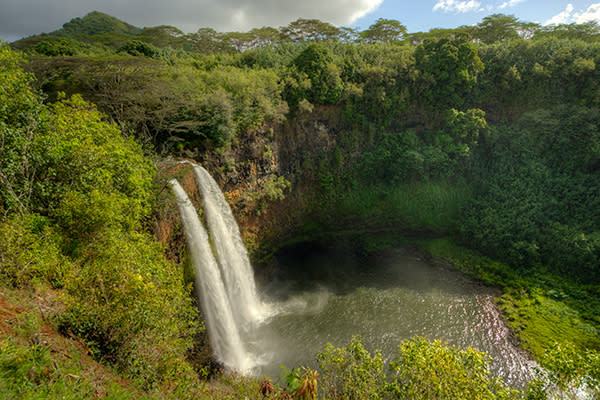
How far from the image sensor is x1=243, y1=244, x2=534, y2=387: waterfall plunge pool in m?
12.3

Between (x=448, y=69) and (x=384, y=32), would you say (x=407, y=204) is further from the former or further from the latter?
(x=384, y=32)

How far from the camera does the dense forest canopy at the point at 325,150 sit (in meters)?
6.52

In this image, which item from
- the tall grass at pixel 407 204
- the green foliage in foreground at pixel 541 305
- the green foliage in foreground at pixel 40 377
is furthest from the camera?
the tall grass at pixel 407 204

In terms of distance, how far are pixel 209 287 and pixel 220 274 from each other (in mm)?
856

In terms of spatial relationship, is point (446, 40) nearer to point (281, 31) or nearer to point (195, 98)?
point (281, 31)

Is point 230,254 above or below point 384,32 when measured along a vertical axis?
below

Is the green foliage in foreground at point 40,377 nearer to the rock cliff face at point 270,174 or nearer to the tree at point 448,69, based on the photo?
the rock cliff face at point 270,174

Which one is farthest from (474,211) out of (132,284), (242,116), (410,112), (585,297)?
(132,284)

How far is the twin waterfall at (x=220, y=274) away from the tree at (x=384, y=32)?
30.6m

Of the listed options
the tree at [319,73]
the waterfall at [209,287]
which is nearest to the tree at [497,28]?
the tree at [319,73]

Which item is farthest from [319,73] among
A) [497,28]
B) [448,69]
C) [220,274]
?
[497,28]

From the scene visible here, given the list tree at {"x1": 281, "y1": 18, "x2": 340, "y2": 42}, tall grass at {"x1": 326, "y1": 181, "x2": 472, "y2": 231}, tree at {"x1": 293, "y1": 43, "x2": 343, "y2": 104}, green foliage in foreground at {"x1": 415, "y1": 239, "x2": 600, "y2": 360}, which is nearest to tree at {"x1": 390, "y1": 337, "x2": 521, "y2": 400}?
green foliage in foreground at {"x1": 415, "y1": 239, "x2": 600, "y2": 360}

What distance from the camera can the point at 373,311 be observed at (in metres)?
14.5

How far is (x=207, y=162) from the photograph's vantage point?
14.6 meters
